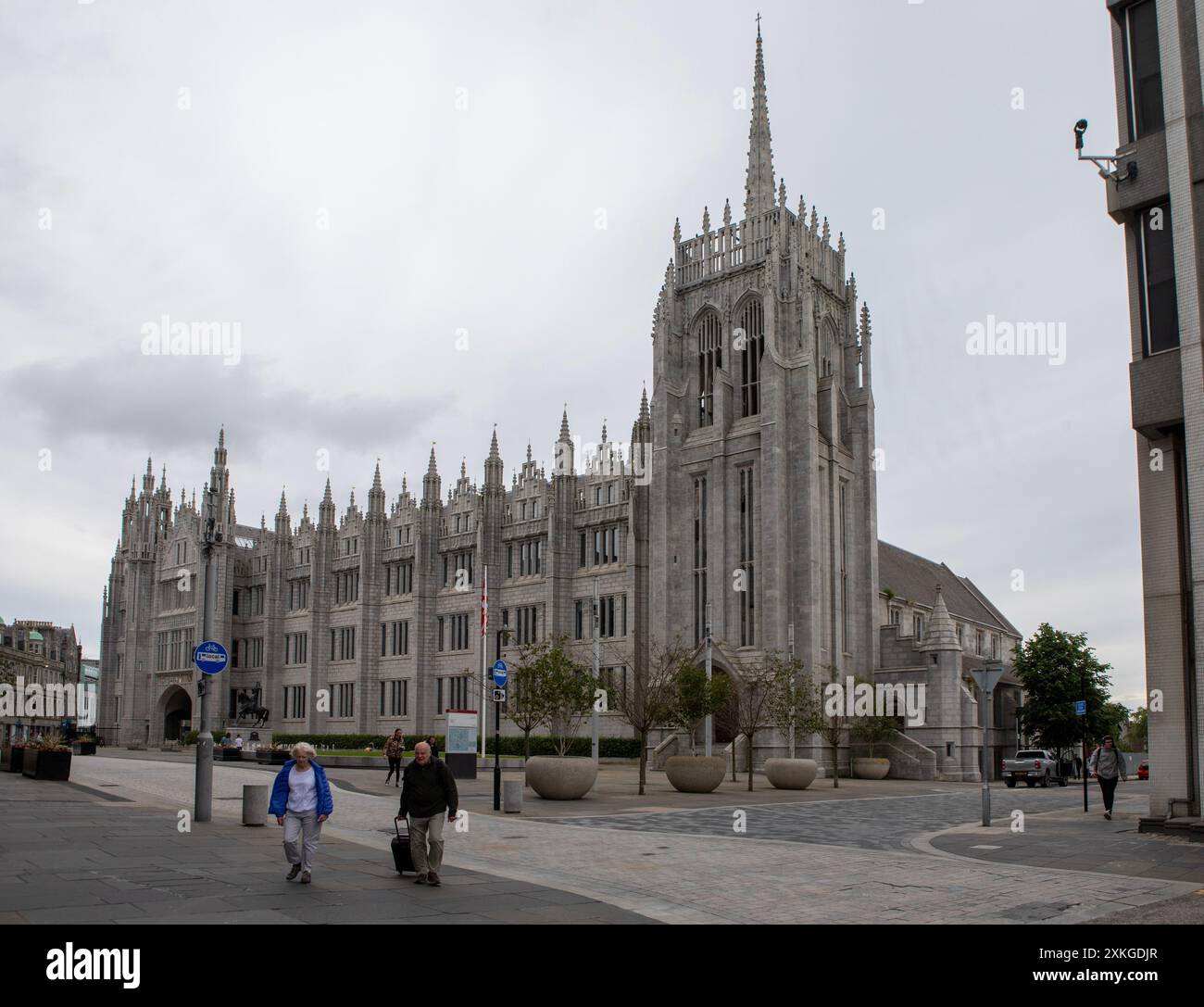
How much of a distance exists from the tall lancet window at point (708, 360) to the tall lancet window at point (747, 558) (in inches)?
194

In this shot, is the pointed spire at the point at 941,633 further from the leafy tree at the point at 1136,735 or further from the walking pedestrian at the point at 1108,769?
the leafy tree at the point at 1136,735

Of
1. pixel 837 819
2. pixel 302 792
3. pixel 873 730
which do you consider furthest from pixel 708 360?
pixel 302 792

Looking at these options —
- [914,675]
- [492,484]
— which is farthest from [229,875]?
[492,484]

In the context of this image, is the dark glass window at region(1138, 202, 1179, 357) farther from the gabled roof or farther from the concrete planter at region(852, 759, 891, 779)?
the gabled roof

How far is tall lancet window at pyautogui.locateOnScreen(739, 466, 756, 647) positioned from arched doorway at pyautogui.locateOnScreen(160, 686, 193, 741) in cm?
5390

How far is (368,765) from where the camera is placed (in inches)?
1837

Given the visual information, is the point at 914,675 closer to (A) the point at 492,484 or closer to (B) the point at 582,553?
(B) the point at 582,553

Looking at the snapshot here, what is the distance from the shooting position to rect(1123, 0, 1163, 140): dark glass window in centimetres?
2120

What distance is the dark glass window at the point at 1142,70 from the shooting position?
21.2m

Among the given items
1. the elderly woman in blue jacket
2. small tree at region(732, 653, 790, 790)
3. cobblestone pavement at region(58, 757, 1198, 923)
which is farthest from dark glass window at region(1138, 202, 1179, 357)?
small tree at region(732, 653, 790, 790)

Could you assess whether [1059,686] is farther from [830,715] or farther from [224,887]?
[224,887]

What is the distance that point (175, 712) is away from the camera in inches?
3595

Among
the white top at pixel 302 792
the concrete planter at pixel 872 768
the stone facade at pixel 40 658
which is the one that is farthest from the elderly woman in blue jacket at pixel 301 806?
the stone facade at pixel 40 658

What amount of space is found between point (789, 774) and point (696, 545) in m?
20.4
